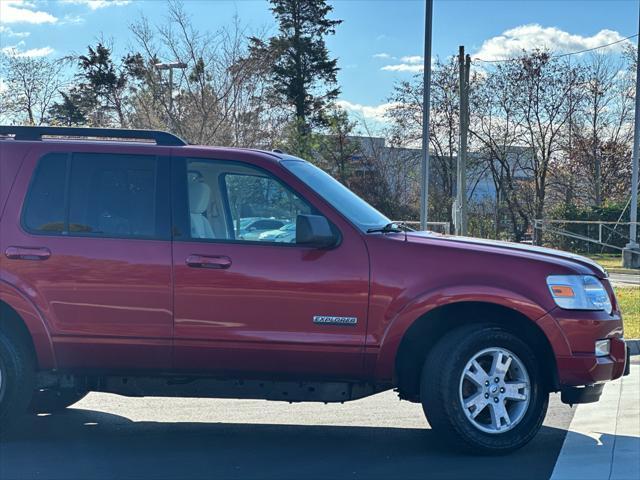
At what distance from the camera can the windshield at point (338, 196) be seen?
5371mm

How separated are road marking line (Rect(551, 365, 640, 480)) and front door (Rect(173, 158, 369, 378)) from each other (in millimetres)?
1515

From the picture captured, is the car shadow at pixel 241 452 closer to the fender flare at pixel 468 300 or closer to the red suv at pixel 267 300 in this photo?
the red suv at pixel 267 300

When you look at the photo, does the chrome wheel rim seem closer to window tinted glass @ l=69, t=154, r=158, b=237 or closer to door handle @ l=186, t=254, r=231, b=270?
door handle @ l=186, t=254, r=231, b=270

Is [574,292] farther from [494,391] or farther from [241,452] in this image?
[241,452]

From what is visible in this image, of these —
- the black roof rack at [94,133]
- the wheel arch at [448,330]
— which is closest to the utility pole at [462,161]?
the wheel arch at [448,330]

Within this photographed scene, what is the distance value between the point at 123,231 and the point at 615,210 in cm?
3119

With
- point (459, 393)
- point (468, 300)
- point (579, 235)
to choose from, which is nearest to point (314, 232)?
point (468, 300)

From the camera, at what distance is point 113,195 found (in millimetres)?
5410

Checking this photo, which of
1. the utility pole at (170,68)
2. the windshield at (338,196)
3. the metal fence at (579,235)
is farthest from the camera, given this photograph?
the metal fence at (579,235)

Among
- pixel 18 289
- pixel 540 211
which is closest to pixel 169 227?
pixel 18 289

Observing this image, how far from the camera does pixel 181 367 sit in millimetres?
5223

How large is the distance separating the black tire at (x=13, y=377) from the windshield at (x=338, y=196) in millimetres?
2173

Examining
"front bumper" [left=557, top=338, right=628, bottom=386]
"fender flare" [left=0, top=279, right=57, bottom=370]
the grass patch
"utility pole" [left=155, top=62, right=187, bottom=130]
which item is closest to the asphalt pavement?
"front bumper" [left=557, top=338, right=628, bottom=386]

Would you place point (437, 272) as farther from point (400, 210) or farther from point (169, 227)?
point (400, 210)
